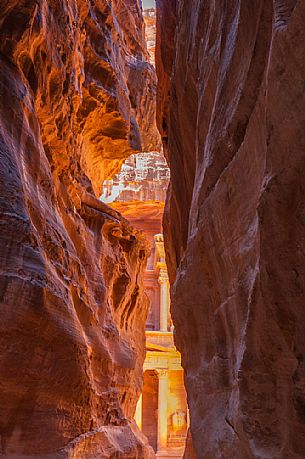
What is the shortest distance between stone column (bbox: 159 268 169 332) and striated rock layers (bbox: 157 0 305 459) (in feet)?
72.7

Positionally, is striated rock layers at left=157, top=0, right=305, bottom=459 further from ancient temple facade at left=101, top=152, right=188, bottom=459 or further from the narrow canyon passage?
ancient temple facade at left=101, top=152, right=188, bottom=459

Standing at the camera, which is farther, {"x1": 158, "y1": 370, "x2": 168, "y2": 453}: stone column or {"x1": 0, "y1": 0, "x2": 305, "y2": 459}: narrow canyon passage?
{"x1": 158, "y1": 370, "x2": 168, "y2": 453}: stone column

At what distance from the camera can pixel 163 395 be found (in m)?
25.0

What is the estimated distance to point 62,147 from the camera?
8852 millimetres

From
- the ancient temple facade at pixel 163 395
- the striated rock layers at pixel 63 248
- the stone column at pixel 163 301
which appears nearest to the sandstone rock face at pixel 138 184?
the stone column at pixel 163 301

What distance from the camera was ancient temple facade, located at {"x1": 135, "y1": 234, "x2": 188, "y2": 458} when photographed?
24.4 meters

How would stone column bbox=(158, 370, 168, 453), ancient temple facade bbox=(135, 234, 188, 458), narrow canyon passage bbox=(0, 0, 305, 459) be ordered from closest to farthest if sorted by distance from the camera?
narrow canyon passage bbox=(0, 0, 305, 459) → stone column bbox=(158, 370, 168, 453) → ancient temple facade bbox=(135, 234, 188, 458)

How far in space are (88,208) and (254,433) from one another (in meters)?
7.98

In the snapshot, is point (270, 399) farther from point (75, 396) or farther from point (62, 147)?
point (62, 147)

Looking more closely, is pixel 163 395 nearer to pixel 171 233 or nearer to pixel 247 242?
pixel 171 233

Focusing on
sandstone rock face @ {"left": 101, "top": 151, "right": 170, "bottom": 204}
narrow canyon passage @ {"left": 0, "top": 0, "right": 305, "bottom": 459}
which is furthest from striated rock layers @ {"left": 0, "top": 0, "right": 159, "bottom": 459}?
sandstone rock face @ {"left": 101, "top": 151, "right": 170, "bottom": 204}

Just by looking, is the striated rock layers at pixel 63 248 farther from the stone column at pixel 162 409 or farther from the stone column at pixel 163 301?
the stone column at pixel 163 301

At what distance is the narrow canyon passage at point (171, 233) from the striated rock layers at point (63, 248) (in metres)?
0.03

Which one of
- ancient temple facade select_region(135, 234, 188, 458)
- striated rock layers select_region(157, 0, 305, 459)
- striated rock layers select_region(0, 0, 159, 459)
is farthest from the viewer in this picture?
ancient temple facade select_region(135, 234, 188, 458)
